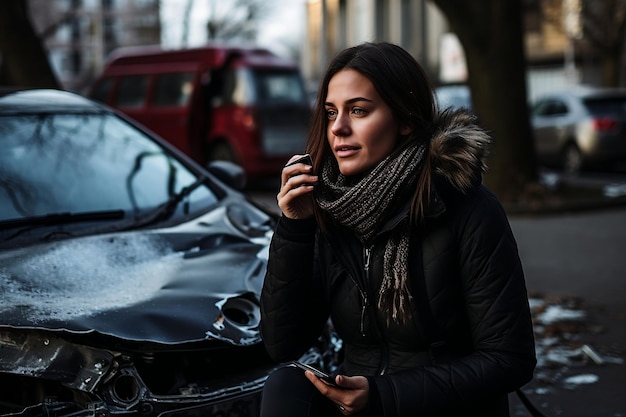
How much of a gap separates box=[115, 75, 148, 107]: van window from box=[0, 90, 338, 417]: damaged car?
12435mm

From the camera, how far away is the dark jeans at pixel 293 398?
2492 millimetres

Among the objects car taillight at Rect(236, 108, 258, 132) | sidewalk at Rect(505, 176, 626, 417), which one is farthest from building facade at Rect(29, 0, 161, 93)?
sidewalk at Rect(505, 176, 626, 417)

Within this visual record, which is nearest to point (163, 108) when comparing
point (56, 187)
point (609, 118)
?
point (609, 118)

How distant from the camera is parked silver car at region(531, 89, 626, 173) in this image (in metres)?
18.2

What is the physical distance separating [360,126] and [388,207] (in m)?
0.25

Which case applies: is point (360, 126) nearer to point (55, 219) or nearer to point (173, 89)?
point (55, 219)

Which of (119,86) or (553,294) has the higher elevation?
(119,86)

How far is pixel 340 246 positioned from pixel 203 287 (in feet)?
2.77

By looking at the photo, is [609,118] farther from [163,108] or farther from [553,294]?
[553,294]

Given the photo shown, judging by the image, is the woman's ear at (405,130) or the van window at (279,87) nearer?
the woman's ear at (405,130)

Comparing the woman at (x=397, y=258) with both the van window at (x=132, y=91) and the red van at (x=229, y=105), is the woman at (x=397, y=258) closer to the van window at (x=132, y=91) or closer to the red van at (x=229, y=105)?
the red van at (x=229, y=105)

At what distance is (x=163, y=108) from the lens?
54.6 feet

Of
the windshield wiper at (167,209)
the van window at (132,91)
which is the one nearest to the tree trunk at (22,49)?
the van window at (132,91)

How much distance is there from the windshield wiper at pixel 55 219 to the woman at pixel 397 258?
1477 mm
